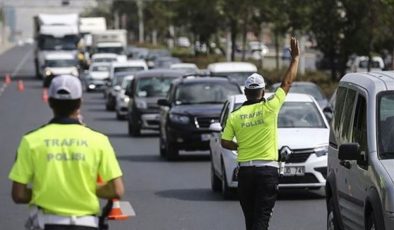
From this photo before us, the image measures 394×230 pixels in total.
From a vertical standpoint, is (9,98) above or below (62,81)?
below

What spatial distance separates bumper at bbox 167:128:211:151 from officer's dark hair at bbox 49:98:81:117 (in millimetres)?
17236

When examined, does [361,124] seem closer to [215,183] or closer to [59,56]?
[215,183]

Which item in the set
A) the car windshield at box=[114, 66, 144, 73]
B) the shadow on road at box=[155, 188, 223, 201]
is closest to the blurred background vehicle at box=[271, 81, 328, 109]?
the shadow on road at box=[155, 188, 223, 201]

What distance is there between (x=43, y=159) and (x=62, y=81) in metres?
0.47

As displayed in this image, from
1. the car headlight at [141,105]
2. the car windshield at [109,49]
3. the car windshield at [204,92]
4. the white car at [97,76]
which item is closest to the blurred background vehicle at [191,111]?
the car windshield at [204,92]

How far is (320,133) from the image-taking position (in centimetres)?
1808

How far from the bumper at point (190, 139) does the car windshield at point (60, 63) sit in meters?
41.7

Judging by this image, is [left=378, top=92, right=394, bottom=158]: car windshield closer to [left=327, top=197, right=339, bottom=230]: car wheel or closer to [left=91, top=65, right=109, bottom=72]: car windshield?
[left=327, top=197, right=339, bottom=230]: car wheel

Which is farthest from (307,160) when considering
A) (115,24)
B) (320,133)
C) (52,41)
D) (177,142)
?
(115,24)

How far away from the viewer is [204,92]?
85.3 feet

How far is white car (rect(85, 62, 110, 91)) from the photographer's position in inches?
2458

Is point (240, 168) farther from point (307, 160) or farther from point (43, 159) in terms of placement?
point (307, 160)

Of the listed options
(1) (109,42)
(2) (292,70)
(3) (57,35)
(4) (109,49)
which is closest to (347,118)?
(2) (292,70)

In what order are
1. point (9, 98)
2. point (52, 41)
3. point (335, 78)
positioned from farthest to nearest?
point (52, 41) < point (9, 98) < point (335, 78)
